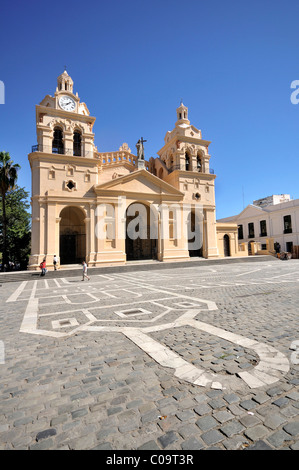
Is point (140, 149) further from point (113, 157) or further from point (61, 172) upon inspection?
point (61, 172)

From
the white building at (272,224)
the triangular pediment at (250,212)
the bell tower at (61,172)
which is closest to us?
the bell tower at (61,172)

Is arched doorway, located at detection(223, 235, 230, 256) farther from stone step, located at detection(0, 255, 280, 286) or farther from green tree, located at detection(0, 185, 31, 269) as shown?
green tree, located at detection(0, 185, 31, 269)

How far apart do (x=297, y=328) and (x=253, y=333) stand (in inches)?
39.3

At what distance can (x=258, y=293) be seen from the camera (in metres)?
8.19

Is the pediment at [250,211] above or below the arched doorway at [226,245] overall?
above

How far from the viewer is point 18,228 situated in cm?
2820

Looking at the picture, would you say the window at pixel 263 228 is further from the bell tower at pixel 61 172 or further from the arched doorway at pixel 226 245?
the bell tower at pixel 61 172

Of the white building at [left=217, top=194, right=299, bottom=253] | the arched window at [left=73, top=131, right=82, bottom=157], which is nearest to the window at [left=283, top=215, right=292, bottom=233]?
the white building at [left=217, top=194, right=299, bottom=253]

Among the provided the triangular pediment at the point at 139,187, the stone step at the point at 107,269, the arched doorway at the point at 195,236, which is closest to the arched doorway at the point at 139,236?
the triangular pediment at the point at 139,187

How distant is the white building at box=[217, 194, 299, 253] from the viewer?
36.1 meters

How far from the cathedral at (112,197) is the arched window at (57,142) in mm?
101

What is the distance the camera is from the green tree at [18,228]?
27.9 meters

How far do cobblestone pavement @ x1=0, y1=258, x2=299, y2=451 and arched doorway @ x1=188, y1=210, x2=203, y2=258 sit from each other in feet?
79.7
